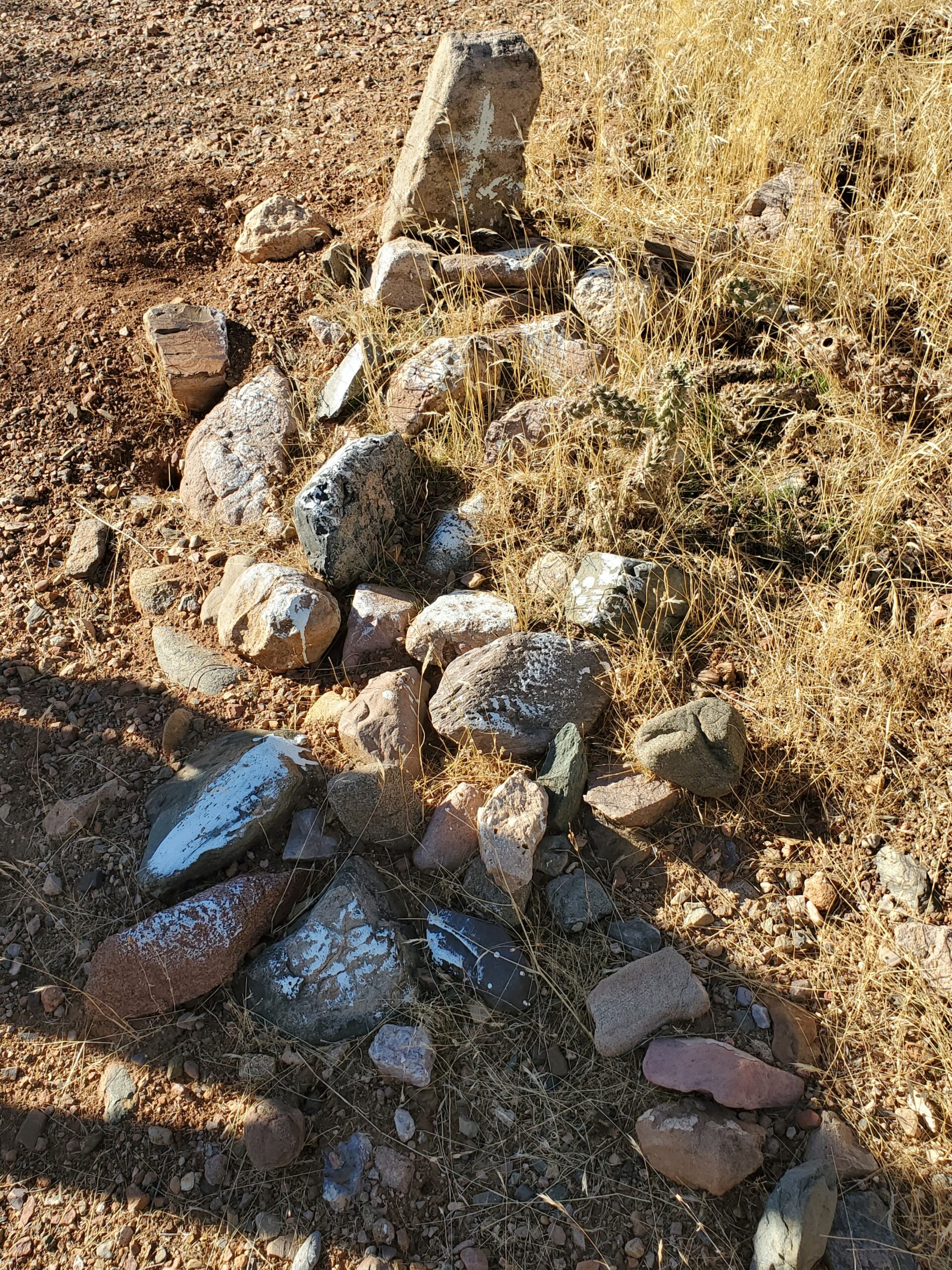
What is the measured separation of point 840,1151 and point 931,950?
52 centimetres

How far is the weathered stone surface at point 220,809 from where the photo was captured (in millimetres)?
2336

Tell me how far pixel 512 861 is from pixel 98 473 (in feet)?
7.29

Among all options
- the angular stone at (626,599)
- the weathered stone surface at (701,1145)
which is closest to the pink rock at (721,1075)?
A: the weathered stone surface at (701,1145)

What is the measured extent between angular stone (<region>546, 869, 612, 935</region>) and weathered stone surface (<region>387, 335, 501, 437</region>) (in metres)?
1.67

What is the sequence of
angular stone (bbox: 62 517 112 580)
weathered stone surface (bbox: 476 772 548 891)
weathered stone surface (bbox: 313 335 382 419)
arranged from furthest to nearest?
1. weathered stone surface (bbox: 313 335 382 419)
2. angular stone (bbox: 62 517 112 580)
3. weathered stone surface (bbox: 476 772 548 891)

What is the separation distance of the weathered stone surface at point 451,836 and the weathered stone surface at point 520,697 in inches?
7.6

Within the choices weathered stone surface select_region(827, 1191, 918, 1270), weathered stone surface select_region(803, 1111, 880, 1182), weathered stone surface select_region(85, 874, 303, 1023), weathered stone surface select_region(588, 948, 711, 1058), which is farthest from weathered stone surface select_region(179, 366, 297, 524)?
weathered stone surface select_region(827, 1191, 918, 1270)

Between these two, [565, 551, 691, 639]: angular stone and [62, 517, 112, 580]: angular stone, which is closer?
[565, 551, 691, 639]: angular stone

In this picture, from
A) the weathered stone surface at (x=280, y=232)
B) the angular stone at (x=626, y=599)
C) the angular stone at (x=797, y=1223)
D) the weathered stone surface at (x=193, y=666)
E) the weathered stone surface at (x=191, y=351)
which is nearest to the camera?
the angular stone at (x=797, y=1223)

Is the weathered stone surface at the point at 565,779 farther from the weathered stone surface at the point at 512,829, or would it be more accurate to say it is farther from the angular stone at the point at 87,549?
the angular stone at the point at 87,549

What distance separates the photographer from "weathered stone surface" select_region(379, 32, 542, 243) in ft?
11.4

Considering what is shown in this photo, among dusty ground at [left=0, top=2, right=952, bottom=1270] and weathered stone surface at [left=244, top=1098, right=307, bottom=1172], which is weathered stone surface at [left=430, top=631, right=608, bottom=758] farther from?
weathered stone surface at [left=244, top=1098, right=307, bottom=1172]

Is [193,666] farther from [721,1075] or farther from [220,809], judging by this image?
[721,1075]

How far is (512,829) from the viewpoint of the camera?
2.30 metres
